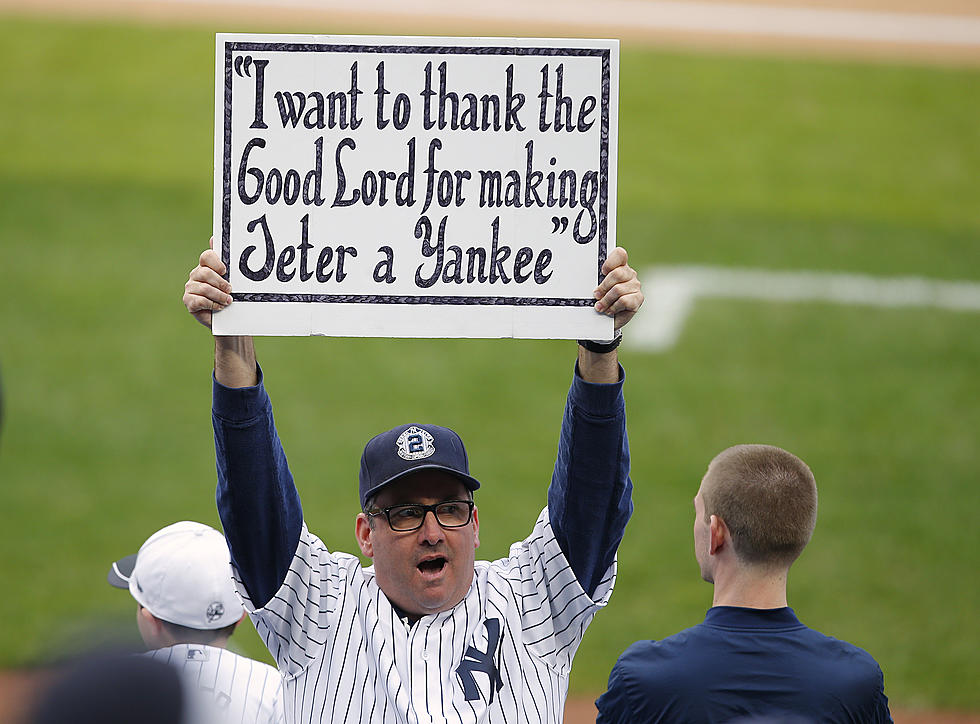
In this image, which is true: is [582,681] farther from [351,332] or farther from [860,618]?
[351,332]

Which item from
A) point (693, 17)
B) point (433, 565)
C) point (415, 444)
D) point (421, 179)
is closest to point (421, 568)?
point (433, 565)

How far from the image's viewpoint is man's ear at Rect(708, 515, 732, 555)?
262cm

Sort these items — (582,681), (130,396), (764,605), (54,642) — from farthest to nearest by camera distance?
(130,396), (582,681), (764,605), (54,642)

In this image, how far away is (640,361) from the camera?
10.4m

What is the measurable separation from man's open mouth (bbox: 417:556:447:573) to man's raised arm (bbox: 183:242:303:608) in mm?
282

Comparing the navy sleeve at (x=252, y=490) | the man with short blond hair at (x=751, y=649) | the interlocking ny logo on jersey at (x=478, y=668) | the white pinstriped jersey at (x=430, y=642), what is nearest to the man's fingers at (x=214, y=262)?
the navy sleeve at (x=252, y=490)

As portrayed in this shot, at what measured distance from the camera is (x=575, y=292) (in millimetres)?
2709

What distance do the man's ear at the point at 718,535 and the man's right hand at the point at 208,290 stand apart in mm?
1087

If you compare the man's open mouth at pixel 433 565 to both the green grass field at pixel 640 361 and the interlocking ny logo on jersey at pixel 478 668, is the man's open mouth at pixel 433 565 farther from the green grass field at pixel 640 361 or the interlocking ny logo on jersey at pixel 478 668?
the green grass field at pixel 640 361

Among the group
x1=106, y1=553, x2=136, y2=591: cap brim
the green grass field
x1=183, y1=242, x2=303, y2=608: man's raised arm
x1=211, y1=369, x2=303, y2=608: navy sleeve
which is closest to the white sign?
x1=183, y1=242, x2=303, y2=608: man's raised arm

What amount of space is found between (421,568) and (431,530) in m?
0.08

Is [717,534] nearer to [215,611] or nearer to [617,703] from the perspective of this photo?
[617,703]

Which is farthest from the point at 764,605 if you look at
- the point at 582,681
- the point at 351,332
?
the point at 582,681

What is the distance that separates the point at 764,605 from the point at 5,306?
30.9 feet
